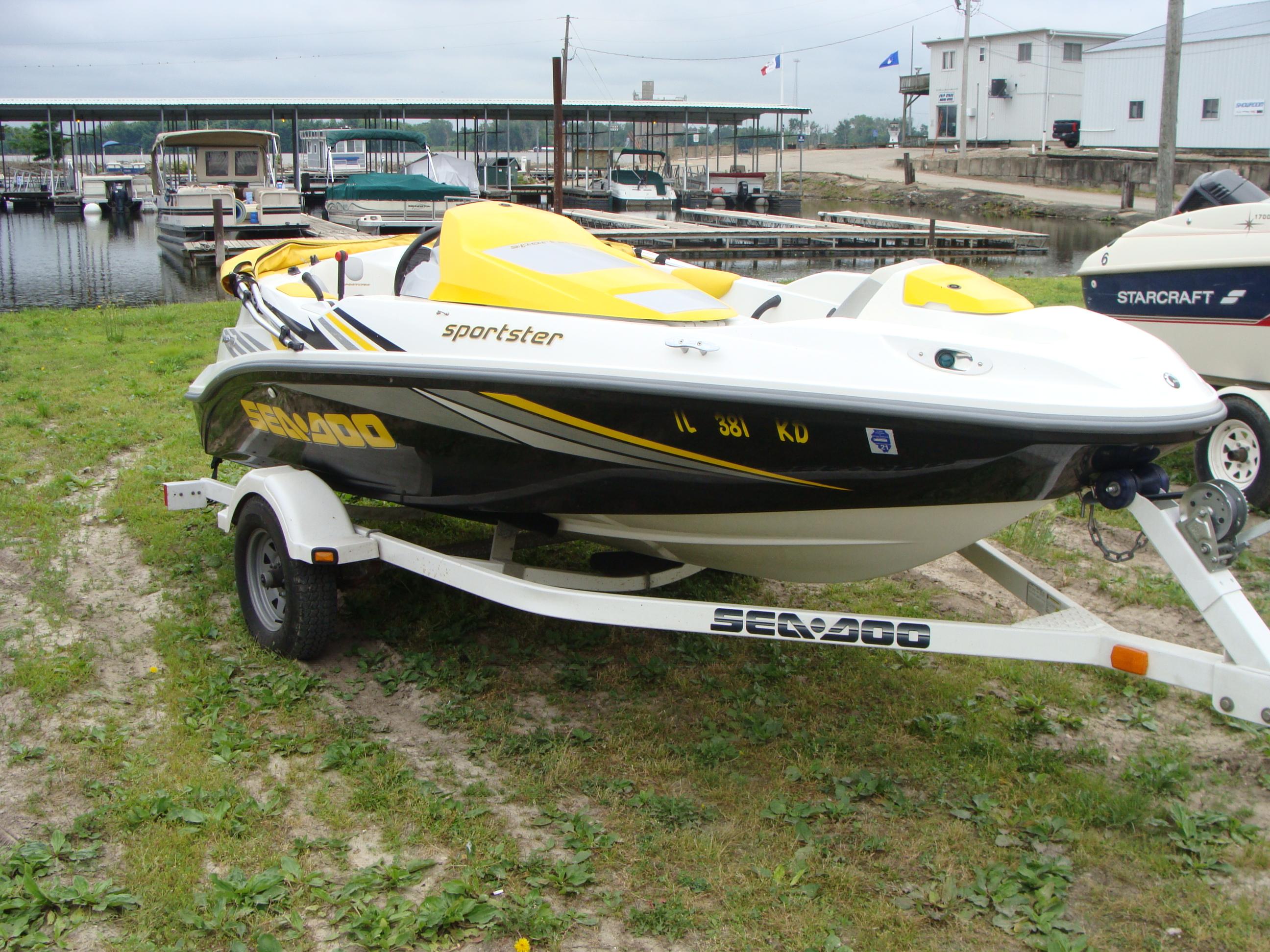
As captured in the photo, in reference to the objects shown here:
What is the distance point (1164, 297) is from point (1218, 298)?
0.35m

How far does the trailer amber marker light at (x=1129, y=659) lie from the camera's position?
9.13 ft

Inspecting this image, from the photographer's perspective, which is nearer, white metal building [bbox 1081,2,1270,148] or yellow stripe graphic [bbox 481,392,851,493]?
yellow stripe graphic [bbox 481,392,851,493]

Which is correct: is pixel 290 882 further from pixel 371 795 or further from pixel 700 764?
pixel 700 764

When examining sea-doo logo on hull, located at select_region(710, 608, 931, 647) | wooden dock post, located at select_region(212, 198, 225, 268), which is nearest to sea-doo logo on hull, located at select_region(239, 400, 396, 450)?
sea-doo logo on hull, located at select_region(710, 608, 931, 647)

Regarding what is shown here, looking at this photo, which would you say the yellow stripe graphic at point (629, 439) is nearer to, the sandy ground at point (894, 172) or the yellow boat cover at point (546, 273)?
the yellow boat cover at point (546, 273)

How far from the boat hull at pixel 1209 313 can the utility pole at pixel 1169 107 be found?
21.1 ft

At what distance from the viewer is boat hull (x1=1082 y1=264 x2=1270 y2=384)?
562 centimetres

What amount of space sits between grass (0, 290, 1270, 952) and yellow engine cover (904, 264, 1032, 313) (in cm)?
135

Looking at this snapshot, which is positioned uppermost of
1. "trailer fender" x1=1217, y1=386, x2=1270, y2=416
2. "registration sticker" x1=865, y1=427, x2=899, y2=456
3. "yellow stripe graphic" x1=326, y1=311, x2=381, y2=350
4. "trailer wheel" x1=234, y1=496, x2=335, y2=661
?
"yellow stripe graphic" x1=326, y1=311, x2=381, y2=350

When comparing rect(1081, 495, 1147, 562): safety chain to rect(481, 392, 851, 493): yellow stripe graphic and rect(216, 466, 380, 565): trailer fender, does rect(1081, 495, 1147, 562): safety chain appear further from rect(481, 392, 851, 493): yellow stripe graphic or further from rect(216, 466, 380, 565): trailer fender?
rect(216, 466, 380, 565): trailer fender

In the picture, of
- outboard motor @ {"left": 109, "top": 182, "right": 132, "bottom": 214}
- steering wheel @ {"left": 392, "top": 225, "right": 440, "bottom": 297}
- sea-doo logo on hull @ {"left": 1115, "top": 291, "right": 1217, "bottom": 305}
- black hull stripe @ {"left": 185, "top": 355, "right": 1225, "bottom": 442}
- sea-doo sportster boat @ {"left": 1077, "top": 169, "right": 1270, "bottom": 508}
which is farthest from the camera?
outboard motor @ {"left": 109, "top": 182, "right": 132, "bottom": 214}

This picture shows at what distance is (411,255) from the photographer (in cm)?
429

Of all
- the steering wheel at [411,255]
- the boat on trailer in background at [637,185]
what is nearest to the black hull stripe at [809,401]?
the steering wheel at [411,255]

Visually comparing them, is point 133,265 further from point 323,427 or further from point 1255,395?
point 1255,395
